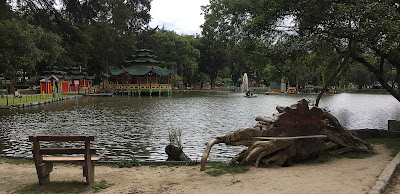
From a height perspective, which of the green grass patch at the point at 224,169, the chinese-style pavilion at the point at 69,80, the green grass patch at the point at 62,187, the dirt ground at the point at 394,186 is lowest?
the green grass patch at the point at 224,169

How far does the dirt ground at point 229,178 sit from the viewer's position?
5.23 m

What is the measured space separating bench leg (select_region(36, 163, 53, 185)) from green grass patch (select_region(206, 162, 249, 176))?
3092 millimetres

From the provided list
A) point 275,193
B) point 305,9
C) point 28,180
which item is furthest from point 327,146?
point 28,180

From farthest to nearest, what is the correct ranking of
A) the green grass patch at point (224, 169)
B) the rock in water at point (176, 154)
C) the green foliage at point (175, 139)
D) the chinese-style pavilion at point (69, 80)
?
the chinese-style pavilion at point (69, 80)
the green foliage at point (175, 139)
the rock in water at point (176, 154)
the green grass patch at point (224, 169)

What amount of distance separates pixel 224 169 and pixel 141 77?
46.3 m

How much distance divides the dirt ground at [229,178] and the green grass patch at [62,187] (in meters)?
0.19

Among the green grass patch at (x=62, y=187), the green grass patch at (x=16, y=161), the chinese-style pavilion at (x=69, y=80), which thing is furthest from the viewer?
the chinese-style pavilion at (x=69, y=80)

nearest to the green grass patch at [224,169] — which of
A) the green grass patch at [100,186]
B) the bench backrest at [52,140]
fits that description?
the green grass patch at [100,186]

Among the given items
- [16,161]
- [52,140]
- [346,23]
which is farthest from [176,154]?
[346,23]

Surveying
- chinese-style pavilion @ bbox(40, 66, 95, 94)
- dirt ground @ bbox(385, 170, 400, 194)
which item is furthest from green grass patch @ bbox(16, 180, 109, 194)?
chinese-style pavilion @ bbox(40, 66, 95, 94)

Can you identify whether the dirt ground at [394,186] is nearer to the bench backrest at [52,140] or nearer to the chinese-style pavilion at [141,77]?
the bench backrest at [52,140]

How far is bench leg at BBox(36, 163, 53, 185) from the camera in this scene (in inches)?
207

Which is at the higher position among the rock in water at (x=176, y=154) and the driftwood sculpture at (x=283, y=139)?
the driftwood sculpture at (x=283, y=139)

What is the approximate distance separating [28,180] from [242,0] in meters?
12.0
